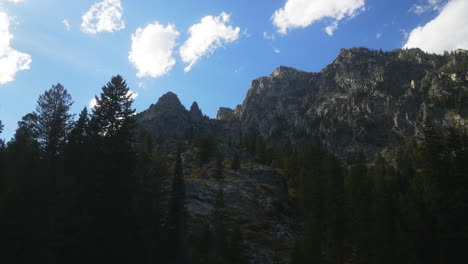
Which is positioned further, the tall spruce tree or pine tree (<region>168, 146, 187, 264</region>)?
pine tree (<region>168, 146, 187, 264</region>)

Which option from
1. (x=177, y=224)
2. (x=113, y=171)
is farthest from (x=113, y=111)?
(x=177, y=224)

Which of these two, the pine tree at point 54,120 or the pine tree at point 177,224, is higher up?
the pine tree at point 54,120

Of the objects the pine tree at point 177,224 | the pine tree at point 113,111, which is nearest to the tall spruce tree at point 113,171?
the pine tree at point 113,111

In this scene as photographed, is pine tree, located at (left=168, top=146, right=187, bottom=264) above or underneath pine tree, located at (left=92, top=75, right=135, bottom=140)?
underneath

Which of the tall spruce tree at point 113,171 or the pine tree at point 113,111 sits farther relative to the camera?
the pine tree at point 113,111

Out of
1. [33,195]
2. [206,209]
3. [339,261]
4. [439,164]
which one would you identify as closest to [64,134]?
[33,195]

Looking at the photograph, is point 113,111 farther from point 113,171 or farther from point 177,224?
point 177,224

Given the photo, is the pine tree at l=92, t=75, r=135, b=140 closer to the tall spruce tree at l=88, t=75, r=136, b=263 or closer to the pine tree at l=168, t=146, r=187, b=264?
the tall spruce tree at l=88, t=75, r=136, b=263

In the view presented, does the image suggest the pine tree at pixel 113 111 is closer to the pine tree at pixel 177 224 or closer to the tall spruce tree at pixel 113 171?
the tall spruce tree at pixel 113 171

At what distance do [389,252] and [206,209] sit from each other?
3338 centimetres

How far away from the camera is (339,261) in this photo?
42156mm

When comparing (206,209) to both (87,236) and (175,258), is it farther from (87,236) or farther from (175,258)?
(87,236)

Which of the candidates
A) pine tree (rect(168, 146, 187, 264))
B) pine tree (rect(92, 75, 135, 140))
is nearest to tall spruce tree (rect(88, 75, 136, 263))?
pine tree (rect(92, 75, 135, 140))

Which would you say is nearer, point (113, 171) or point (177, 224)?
point (113, 171)
